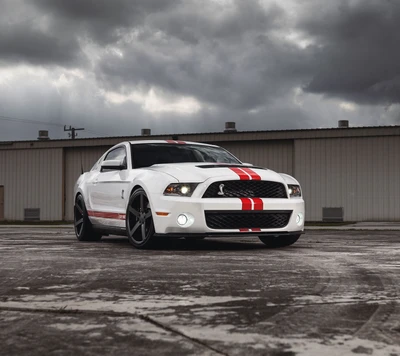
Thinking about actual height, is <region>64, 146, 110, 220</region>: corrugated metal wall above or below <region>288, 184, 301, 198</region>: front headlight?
above

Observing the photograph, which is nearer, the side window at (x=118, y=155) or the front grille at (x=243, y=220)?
the front grille at (x=243, y=220)

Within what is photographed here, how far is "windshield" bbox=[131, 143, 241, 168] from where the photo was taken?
8.84 metres

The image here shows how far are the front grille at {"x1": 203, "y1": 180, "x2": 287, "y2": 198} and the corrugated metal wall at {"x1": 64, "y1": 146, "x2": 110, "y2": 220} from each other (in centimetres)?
2457

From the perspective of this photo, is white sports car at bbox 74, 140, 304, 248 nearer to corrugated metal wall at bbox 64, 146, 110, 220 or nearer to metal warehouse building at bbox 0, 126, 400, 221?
metal warehouse building at bbox 0, 126, 400, 221

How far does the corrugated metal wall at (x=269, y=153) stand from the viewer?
28391 millimetres

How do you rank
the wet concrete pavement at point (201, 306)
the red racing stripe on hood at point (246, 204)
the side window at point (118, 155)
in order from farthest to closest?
the side window at point (118, 155) < the red racing stripe on hood at point (246, 204) < the wet concrete pavement at point (201, 306)

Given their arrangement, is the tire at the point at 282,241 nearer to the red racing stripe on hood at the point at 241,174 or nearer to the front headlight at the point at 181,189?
the red racing stripe on hood at the point at 241,174

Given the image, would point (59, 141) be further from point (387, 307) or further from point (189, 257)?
point (387, 307)

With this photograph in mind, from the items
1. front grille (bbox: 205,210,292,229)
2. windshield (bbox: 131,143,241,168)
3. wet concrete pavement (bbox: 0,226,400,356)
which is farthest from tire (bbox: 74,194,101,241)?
wet concrete pavement (bbox: 0,226,400,356)

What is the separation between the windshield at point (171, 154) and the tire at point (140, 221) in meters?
0.69

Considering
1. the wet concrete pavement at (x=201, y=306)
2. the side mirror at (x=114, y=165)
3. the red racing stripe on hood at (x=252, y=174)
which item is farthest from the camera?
the side mirror at (x=114, y=165)

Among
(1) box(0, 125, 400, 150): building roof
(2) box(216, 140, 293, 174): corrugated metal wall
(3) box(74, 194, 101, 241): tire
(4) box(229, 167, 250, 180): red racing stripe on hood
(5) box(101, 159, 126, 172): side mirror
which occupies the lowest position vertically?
(3) box(74, 194, 101, 241): tire

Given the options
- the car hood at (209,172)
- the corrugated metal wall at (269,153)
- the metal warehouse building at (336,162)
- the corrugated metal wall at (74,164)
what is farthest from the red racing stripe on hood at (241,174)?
the corrugated metal wall at (74,164)

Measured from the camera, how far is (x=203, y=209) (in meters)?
7.54
